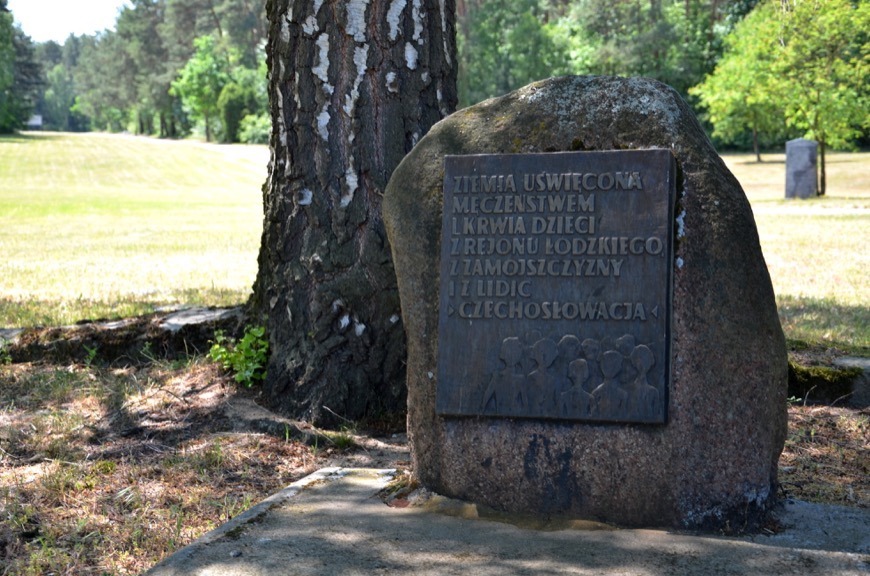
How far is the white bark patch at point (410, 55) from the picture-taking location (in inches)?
223

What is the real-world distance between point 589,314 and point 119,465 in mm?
2460

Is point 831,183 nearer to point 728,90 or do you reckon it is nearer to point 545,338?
point 728,90

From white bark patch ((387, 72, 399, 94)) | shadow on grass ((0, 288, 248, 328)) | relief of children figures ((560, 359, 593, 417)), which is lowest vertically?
shadow on grass ((0, 288, 248, 328))

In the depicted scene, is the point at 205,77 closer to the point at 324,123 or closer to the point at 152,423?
the point at 324,123

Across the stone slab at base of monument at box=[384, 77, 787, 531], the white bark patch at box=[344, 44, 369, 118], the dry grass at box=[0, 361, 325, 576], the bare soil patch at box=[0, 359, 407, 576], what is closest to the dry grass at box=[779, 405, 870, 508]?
the stone slab at base of monument at box=[384, 77, 787, 531]

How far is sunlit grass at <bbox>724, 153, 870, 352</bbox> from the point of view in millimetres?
8266

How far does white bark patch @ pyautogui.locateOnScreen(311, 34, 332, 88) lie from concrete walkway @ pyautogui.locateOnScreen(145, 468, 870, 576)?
2.61 meters

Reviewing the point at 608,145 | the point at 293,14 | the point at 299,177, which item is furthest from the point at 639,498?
the point at 293,14

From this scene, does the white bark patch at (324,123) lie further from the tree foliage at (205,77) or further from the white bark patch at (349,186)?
the tree foliage at (205,77)

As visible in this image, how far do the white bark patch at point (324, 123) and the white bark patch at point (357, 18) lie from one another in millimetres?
422

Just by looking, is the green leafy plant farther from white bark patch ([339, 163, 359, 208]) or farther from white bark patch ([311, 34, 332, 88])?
white bark patch ([311, 34, 332, 88])

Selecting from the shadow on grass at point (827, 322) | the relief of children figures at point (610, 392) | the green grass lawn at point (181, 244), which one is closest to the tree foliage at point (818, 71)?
the green grass lawn at point (181, 244)

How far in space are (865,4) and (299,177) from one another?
90.4 feet

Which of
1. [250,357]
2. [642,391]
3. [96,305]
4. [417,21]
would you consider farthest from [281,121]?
[96,305]
